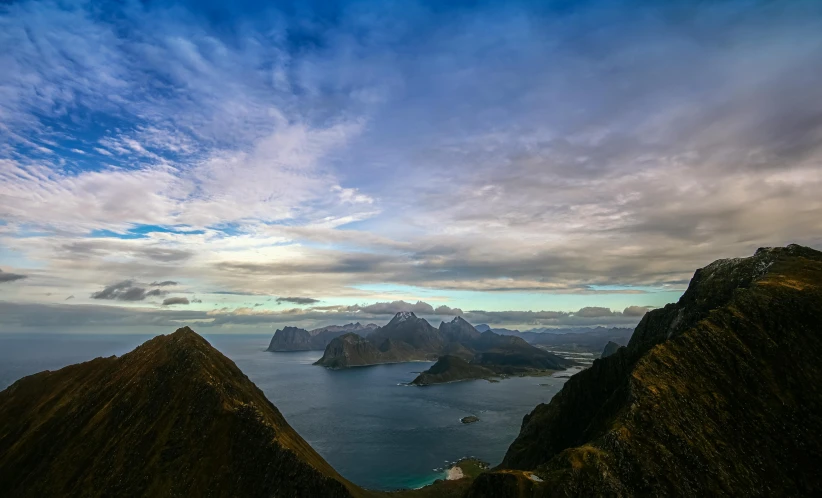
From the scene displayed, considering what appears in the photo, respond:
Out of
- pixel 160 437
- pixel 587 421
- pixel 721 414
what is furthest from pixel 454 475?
pixel 160 437

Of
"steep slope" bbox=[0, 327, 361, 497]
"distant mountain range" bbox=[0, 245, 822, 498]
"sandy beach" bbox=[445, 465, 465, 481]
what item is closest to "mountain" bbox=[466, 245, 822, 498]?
"distant mountain range" bbox=[0, 245, 822, 498]

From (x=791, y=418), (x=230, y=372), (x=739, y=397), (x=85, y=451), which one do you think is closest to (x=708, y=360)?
(x=739, y=397)

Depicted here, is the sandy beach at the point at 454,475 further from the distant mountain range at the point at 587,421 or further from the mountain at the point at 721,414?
the mountain at the point at 721,414

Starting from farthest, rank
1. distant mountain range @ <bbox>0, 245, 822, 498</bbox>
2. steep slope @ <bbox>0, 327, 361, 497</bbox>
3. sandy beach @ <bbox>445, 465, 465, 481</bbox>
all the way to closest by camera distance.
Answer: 1. sandy beach @ <bbox>445, 465, 465, 481</bbox>
2. steep slope @ <bbox>0, 327, 361, 497</bbox>
3. distant mountain range @ <bbox>0, 245, 822, 498</bbox>

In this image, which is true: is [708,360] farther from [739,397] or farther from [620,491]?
[620,491]

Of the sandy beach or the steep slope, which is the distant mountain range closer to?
the steep slope

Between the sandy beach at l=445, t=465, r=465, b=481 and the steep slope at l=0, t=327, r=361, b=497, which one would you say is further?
the sandy beach at l=445, t=465, r=465, b=481
